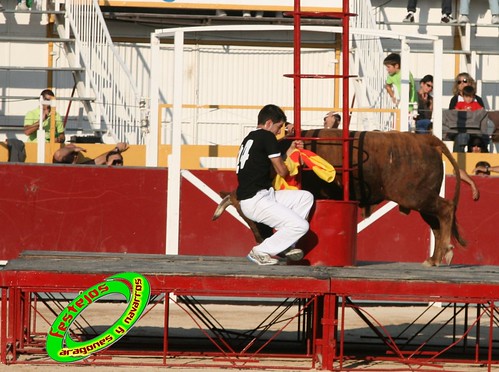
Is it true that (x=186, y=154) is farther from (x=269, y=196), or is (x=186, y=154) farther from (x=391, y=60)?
(x=269, y=196)

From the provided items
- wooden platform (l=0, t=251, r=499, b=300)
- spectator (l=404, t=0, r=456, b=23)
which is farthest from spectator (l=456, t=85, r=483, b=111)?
wooden platform (l=0, t=251, r=499, b=300)

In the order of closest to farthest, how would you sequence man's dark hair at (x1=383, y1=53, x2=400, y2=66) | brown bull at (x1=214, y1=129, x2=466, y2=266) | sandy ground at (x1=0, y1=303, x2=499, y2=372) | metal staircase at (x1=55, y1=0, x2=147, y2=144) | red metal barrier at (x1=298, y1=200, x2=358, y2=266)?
sandy ground at (x1=0, y1=303, x2=499, y2=372) < red metal barrier at (x1=298, y1=200, x2=358, y2=266) < brown bull at (x1=214, y1=129, x2=466, y2=266) < man's dark hair at (x1=383, y1=53, x2=400, y2=66) < metal staircase at (x1=55, y1=0, x2=147, y2=144)

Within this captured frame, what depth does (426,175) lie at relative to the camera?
513 inches

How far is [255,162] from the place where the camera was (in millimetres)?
11852

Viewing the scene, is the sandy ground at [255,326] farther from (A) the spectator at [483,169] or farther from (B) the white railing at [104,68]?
(B) the white railing at [104,68]

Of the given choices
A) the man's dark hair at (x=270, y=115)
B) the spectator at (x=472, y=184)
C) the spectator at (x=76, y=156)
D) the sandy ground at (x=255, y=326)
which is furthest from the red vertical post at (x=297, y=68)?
the spectator at (x=76, y=156)

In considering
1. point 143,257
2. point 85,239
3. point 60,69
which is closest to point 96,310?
point 85,239

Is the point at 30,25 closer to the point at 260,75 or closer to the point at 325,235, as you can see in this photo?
the point at 260,75

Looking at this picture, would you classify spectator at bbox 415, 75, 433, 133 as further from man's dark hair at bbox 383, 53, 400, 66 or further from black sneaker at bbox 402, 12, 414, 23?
black sneaker at bbox 402, 12, 414, 23

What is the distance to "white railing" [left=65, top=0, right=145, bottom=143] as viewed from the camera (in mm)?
21391

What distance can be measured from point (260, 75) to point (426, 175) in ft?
36.9

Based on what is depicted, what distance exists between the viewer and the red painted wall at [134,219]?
1702 cm

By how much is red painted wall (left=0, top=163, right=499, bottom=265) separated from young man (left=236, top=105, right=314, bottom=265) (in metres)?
5.01

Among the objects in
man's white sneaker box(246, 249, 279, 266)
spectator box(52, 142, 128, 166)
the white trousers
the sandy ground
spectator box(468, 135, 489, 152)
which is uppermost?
spectator box(468, 135, 489, 152)
